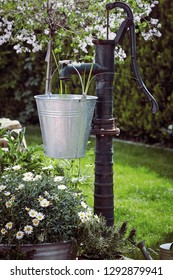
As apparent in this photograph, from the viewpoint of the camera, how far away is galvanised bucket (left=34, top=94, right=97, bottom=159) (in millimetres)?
2889

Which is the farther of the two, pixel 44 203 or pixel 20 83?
pixel 20 83

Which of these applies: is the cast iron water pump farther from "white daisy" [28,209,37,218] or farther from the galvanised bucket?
"white daisy" [28,209,37,218]

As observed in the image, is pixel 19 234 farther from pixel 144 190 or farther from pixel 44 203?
pixel 144 190

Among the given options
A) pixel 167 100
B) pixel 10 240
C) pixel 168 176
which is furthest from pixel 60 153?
pixel 167 100

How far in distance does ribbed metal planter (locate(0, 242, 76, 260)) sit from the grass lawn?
79 centimetres

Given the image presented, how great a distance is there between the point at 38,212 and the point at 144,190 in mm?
2441

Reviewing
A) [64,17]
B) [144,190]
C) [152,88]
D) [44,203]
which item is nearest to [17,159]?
[44,203]

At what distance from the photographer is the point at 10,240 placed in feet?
9.77

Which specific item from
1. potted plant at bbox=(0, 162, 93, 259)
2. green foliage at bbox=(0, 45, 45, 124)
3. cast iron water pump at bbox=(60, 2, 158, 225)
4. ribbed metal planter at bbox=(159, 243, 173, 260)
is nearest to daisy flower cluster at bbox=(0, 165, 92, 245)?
potted plant at bbox=(0, 162, 93, 259)

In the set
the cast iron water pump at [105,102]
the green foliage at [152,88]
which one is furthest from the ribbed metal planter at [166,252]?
the green foliage at [152,88]

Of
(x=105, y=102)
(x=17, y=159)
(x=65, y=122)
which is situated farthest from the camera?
(x=17, y=159)

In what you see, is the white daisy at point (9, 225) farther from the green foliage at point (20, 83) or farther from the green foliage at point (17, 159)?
the green foliage at point (20, 83)

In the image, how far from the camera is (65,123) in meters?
2.92

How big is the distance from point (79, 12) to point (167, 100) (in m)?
3.17
